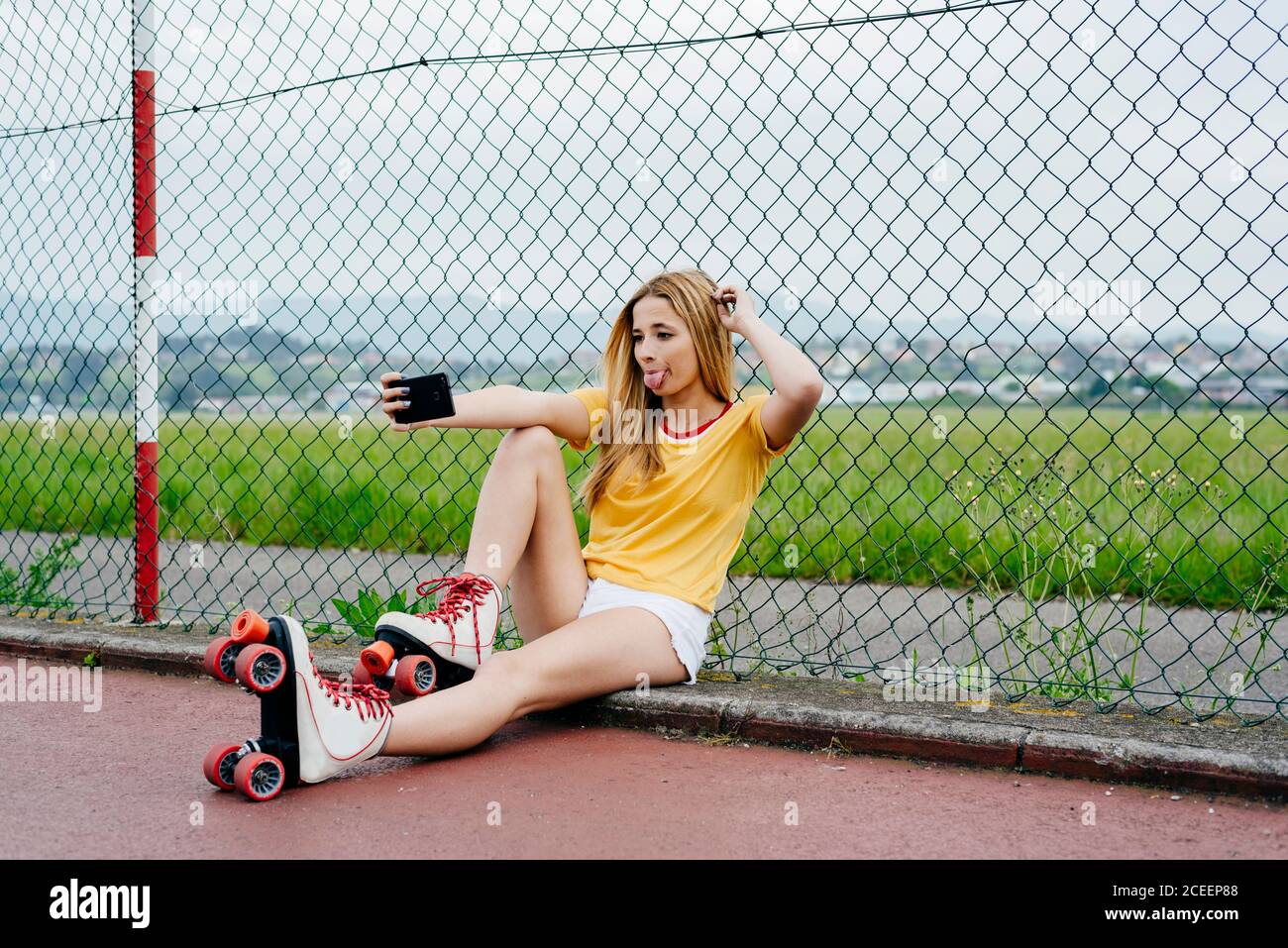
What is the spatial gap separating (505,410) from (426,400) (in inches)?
8.7

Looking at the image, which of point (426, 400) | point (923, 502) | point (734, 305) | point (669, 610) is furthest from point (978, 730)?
point (923, 502)

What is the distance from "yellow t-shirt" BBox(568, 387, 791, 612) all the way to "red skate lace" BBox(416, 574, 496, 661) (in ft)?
1.27

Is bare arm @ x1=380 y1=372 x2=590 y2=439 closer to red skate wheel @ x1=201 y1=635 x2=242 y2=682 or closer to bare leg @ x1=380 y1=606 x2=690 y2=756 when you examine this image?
bare leg @ x1=380 y1=606 x2=690 y2=756

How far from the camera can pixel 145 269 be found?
4.00 metres

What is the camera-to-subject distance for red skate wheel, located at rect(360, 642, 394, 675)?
2689 millimetres

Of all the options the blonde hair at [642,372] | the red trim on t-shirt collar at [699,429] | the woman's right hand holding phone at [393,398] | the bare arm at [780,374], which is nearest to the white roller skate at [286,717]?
the woman's right hand holding phone at [393,398]

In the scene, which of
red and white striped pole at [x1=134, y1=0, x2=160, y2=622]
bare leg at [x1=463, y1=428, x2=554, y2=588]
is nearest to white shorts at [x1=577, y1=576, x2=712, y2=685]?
bare leg at [x1=463, y1=428, x2=554, y2=588]

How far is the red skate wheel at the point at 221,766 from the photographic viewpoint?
251 cm

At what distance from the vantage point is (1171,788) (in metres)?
2.56

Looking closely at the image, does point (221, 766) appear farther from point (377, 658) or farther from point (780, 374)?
point (780, 374)

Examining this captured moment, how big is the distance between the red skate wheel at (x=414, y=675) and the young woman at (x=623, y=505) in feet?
0.18
